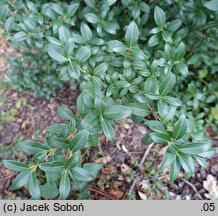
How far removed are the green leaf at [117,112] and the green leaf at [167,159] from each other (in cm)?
25

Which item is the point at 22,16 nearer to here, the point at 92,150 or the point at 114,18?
the point at 114,18

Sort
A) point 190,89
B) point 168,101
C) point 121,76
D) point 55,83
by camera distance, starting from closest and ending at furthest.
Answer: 1. point 168,101
2. point 121,76
3. point 190,89
4. point 55,83

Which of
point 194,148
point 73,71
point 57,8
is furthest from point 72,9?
point 194,148

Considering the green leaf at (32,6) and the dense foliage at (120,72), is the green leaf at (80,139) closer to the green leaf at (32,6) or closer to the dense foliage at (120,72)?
the dense foliage at (120,72)

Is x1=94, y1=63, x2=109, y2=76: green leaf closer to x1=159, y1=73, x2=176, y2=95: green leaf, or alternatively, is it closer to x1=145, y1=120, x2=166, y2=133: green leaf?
x1=159, y1=73, x2=176, y2=95: green leaf

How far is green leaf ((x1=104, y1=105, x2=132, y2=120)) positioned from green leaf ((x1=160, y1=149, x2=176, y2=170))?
0.83 ft

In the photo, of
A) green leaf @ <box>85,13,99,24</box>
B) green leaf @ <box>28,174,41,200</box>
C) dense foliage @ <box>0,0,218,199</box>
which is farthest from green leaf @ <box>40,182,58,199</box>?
green leaf @ <box>85,13,99,24</box>

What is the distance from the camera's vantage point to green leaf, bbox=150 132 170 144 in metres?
1.35

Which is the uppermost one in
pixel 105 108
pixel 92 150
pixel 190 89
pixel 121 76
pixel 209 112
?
pixel 105 108

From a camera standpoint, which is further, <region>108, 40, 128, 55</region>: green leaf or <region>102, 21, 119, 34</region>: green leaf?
<region>102, 21, 119, 34</region>: green leaf

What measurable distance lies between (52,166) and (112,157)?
1.23 meters

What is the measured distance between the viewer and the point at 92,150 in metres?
2.60

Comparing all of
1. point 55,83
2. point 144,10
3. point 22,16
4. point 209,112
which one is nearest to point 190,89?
point 209,112
